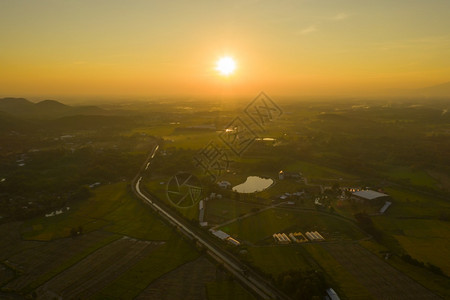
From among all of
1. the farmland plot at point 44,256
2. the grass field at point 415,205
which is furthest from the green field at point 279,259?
the farmland plot at point 44,256

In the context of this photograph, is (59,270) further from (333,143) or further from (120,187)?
(333,143)

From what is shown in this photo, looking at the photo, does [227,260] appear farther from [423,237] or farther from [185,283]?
[423,237]

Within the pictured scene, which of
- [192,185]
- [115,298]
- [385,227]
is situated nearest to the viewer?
[115,298]

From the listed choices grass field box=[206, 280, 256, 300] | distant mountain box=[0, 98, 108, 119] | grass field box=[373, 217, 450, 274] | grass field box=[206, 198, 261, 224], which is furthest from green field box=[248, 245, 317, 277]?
distant mountain box=[0, 98, 108, 119]

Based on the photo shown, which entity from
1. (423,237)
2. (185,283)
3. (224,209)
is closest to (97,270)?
(185,283)

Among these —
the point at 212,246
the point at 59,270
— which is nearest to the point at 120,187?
the point at 59,270

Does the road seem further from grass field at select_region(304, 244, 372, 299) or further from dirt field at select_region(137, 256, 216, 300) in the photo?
grass field at select_region(304, 244, 372, 299)
